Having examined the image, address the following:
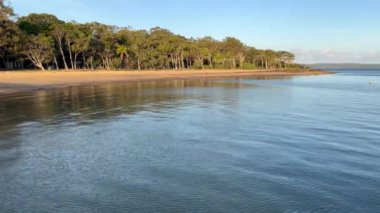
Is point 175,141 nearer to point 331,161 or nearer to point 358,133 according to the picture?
point 331,161

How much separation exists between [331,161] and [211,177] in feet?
9.87

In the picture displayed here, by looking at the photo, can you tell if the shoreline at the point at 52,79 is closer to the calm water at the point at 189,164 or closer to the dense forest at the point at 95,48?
the dense forest at the point at 95,48

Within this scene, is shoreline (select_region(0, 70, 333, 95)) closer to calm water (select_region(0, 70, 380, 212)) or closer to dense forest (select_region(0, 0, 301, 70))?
dense forest (select_region(0, 0, 301, 70))

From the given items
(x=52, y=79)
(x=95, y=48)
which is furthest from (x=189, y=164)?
(x=95, y=48)

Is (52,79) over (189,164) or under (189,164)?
over

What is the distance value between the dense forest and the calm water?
47.0 meters

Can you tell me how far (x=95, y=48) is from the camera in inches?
2936

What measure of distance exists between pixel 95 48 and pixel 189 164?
229 feet

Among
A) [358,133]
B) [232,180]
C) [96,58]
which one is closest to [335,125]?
[358,133]

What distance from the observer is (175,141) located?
1098 cm

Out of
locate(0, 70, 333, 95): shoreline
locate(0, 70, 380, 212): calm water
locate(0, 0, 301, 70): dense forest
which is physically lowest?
locate(0, 70, 380, 212): calm water

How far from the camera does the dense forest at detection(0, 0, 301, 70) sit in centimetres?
5836

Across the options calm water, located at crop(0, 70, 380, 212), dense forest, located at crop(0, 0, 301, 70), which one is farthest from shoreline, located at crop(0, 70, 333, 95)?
calm water, located at crop(0, 70, 380, 212)

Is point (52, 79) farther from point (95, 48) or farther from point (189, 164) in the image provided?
point (189, 164)
